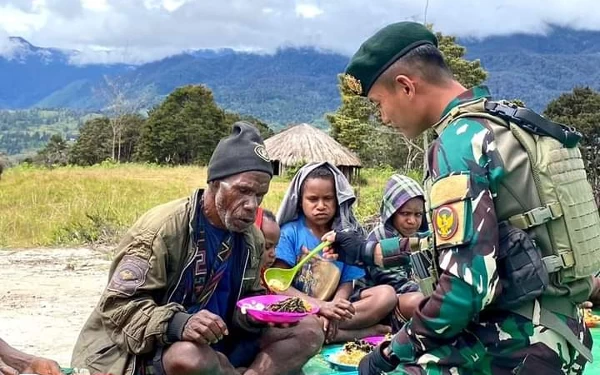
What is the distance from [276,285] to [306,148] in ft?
69.6

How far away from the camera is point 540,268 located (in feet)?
6.61

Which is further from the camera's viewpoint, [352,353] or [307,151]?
[307,151]

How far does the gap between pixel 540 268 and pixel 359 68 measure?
2.38 feet

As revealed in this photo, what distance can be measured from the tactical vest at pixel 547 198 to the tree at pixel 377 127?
1975 cm

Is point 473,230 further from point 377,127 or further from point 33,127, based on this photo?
point 33,127

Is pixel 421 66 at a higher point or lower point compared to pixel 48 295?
higher

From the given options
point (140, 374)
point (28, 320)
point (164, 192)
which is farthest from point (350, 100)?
point (140, 374)

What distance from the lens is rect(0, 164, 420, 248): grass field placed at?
990cm

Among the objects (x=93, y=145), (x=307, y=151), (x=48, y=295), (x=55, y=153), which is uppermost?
(x=48, y=295)

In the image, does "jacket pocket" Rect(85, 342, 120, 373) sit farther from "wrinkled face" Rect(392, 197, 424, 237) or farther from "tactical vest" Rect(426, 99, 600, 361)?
"wrinkled face" Rect(392, 197, 424, 237)

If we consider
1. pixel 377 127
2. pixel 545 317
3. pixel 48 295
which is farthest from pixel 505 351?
pixel 377 127

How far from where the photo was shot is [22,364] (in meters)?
3.02

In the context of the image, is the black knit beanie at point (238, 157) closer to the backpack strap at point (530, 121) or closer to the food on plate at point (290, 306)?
the food on plate at point (290, 306)

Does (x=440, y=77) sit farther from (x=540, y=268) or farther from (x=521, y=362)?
(x=521, y=362)
